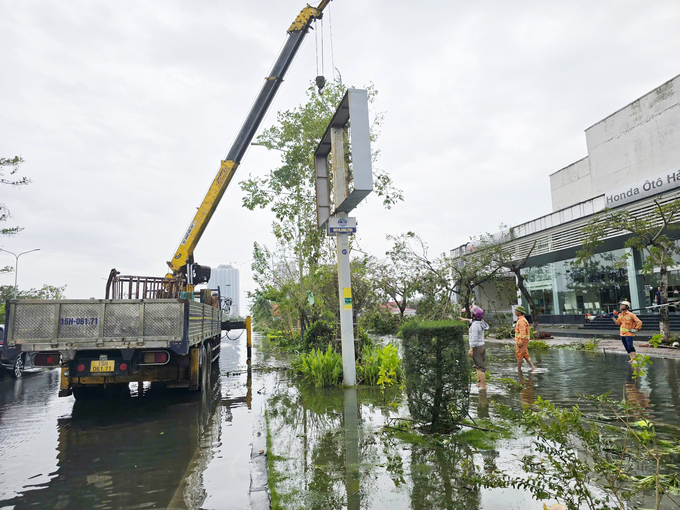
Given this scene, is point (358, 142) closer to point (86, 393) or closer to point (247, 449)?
point (247, 449)

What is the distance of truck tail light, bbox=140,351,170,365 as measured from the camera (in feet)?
27.8

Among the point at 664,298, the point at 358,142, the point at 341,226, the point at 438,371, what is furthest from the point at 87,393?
the point at 664,298

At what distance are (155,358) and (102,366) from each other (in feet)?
2.87

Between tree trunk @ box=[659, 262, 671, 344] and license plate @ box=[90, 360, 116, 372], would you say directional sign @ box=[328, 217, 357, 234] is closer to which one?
license plate @ box=[90, 360, 116, 372]

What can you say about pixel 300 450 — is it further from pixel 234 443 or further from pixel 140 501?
pixel 140 501

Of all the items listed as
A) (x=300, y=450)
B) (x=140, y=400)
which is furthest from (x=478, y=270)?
(x=300, y=450)

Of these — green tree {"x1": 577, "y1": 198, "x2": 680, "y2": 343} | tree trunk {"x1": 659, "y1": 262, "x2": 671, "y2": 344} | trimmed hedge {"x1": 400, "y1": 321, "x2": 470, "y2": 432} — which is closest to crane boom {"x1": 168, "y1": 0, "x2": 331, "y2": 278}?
trimmed hedge {"x1": 400, "y1": 321, "x2": 470, "y2": 432}

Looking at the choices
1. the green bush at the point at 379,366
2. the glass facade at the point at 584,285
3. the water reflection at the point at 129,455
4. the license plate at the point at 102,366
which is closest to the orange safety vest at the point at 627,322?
the green bush at the point at 379,366

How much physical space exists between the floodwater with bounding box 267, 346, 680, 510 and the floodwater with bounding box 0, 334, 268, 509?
1.90 ft

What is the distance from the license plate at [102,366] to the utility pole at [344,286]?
4.35 m

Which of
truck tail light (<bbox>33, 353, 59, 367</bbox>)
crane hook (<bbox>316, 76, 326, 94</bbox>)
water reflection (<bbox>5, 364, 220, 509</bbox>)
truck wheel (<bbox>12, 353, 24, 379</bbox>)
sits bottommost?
water reflection (<bbox>5, 364, 220, 509</bbox>)

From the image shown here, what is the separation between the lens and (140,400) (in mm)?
9570

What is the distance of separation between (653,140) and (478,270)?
13924 mm

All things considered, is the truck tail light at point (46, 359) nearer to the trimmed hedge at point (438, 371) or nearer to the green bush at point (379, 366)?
the green bush at point (379, 366)
